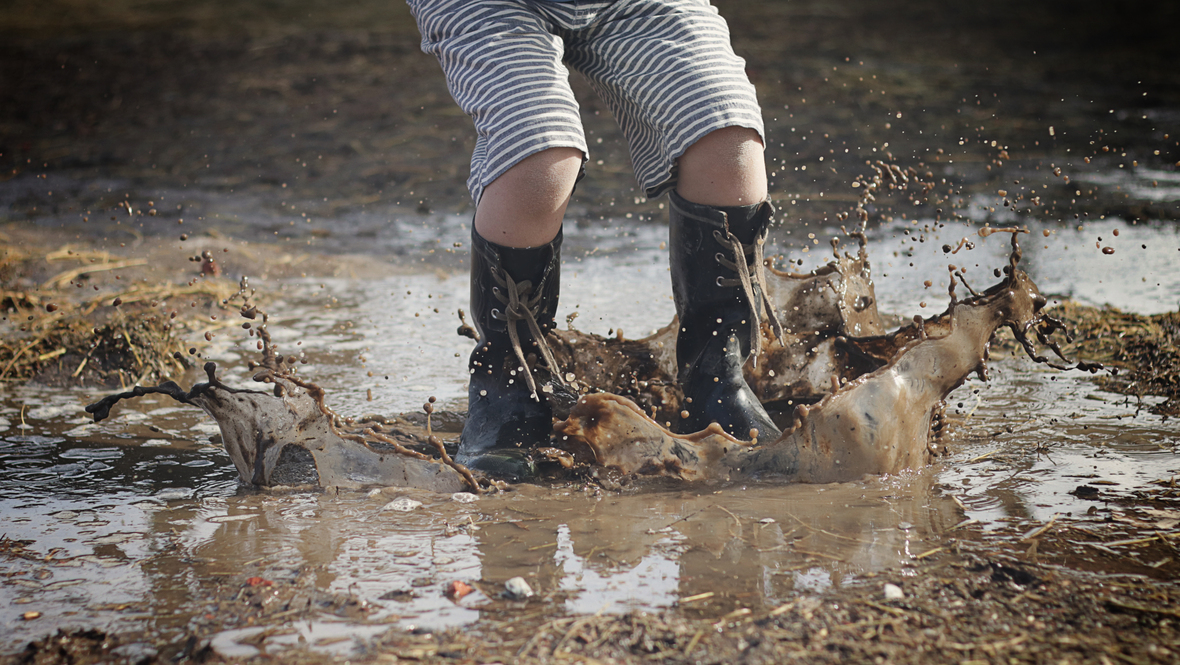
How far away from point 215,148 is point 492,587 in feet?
18.2

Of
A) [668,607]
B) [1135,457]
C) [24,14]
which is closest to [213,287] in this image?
[668,607]

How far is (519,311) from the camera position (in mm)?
2057

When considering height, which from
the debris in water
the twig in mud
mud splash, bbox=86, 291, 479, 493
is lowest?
the debris in water

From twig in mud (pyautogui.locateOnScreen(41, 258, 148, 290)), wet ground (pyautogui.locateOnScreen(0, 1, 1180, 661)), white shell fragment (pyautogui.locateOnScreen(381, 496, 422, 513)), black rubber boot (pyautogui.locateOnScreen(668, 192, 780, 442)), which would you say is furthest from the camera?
twig in mud (pyautogui.locateOnScreen(41, 258, 148, 290))

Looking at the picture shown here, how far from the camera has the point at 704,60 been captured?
1.95 m

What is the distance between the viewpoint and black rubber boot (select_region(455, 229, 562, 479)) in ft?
6.65

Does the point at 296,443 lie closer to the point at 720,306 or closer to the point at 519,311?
the point at 519,311

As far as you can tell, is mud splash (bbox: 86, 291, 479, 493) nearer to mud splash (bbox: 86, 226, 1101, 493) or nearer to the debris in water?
mud splash (bbox: 86, 226, 1101, 493)

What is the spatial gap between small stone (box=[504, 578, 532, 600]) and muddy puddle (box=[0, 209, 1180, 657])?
0.07 ft

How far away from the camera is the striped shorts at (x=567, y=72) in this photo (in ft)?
6.12

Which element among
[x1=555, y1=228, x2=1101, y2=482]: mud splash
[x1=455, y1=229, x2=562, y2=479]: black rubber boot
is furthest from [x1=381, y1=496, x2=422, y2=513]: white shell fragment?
[x1=555, y1=228, x2=1101, y2=482]: mud splash

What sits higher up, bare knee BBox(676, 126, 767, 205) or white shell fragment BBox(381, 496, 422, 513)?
bare knee BBox(676, 126, 767, 205)

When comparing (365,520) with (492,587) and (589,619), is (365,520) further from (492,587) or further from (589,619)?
(589,619)

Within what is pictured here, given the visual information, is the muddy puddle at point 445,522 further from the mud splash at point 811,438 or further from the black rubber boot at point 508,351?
the black rubber boot at point 508,351
